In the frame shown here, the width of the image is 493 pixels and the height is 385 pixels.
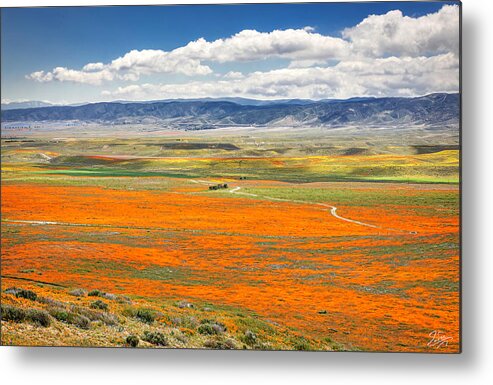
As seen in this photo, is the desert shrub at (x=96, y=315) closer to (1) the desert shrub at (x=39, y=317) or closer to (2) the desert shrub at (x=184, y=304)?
(1) the desert shrub at (x=39, y=317)

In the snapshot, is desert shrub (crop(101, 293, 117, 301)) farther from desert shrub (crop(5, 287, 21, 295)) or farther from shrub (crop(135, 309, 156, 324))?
desert shrub (crop(5, 287, 21, 295))

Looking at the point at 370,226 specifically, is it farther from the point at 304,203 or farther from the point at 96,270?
the point at 96,270

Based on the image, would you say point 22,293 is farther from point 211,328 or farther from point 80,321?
point 211,328

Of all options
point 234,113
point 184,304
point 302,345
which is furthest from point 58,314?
point 234,113

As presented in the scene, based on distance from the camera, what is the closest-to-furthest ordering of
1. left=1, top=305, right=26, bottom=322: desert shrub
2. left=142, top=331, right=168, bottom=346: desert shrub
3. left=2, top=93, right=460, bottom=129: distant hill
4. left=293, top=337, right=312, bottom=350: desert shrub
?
1. left=293, top=337, right=312, bottom=350: desert shrub
2. left=142, top=331, right=168, bottom=346: desert shrub
3. left=1, top=305, right=26, bottom=322: desert shrub
4. left=2, top=93, right=460, bottom=129: distant hill

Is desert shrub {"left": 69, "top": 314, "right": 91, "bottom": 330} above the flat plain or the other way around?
the other way around

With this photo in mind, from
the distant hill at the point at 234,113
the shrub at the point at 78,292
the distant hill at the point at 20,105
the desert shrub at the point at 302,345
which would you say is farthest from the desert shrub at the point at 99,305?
the distant hill at the point at 20,105

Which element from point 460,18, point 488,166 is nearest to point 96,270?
point 488,166
